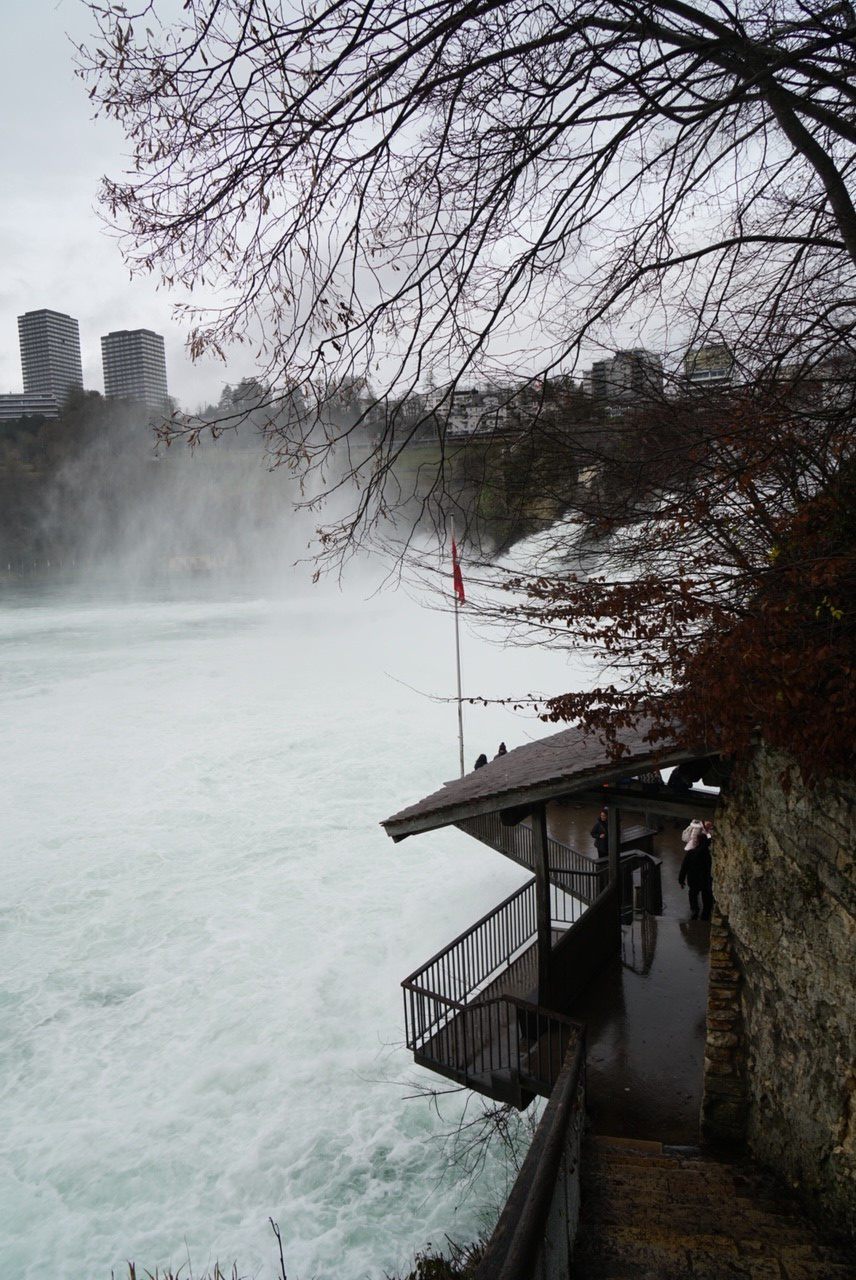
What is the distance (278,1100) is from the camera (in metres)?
11.4

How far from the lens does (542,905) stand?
773 centimetres

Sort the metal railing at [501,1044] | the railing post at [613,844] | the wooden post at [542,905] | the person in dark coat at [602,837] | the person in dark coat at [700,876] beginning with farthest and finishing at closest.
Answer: the person in dark coat at [602,837] < the person in dark coat at [700,876] < the railing post at [613,844] < the wooden post at [542,905] < the metal railing at [501,1044]

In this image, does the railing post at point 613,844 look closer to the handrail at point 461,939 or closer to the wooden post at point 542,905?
the handrail at point 461,939

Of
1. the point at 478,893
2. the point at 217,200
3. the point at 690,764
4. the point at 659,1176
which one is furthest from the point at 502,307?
the point at 478,893

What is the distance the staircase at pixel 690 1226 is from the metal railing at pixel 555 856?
415 cm

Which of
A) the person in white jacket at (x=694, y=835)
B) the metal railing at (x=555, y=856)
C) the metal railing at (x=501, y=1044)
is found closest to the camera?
the metal railing at (x=501, y=1044)

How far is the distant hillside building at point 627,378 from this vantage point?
5566 mm

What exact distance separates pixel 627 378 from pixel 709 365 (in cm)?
83

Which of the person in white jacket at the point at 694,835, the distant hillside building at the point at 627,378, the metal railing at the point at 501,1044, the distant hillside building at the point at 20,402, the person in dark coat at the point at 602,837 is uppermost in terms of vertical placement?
the distant hillside building at the point at 20,402

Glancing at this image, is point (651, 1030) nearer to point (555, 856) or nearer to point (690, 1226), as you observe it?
point (690, 1226)

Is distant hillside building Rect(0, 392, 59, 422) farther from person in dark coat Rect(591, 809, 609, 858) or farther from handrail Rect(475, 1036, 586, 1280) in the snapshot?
handrail Rect(475, 1036, 586, 1280)

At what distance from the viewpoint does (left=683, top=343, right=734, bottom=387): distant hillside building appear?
229 inches

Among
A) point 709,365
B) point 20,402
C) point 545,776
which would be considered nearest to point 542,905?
point 545,776

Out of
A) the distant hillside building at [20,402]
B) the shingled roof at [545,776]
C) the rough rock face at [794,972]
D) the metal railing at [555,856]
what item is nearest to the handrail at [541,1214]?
the rough rock face at [794,972]
